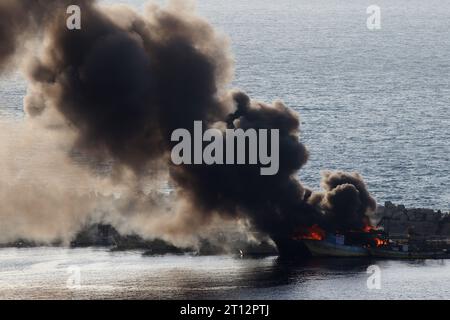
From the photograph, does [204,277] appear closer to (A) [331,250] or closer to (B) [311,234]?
(B) [311,234]

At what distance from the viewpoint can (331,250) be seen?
181 meters

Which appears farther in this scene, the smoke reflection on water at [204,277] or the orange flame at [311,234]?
the orange flame at [311,234]

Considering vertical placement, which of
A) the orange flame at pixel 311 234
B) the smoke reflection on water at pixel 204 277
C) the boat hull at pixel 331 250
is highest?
the orange flame at pixel 311 234

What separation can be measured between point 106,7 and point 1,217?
40730 mm

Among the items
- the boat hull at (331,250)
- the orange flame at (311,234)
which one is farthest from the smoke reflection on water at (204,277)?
the orange flame at (311,234)

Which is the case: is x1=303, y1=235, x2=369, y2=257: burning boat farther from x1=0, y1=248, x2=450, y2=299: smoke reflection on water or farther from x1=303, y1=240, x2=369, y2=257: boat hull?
x1=0, y1=248, x2=450, y2=299: smoke reflection on water

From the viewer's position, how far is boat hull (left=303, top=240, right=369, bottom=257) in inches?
7092

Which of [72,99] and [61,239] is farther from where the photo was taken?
[61,239]

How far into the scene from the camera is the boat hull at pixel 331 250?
591ft

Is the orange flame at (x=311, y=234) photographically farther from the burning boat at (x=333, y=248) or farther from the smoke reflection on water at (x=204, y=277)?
the smoke reflection on water at (x=204, y=277)
